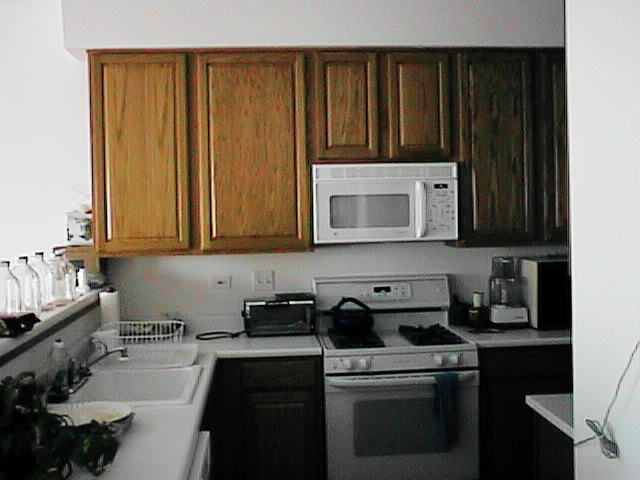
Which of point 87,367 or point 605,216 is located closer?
point 605,216

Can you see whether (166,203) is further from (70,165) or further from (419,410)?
(419,410)

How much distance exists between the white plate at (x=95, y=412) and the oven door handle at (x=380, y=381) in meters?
1.26

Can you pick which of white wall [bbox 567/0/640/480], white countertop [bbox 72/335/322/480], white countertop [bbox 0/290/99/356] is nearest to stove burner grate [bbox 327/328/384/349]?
white countertop [bbox 72/335/322/480]

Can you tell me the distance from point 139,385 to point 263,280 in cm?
116

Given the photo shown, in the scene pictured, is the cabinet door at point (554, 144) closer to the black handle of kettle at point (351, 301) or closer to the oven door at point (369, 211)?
the oven door at point (369, 211)

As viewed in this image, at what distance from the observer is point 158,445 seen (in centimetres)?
199

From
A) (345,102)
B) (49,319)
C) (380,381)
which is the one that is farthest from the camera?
(345,102)

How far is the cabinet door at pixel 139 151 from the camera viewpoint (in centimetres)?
357

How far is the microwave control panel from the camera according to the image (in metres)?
3.72

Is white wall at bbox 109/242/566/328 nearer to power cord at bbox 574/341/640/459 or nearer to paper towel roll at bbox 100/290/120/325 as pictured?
paper towel roll at bbox 100/290/120/325

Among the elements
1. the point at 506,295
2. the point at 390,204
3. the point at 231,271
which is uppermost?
the point at 390,204

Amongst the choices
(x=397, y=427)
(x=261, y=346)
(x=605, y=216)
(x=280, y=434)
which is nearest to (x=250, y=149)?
(x=261, y=346)

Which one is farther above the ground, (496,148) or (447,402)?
(496,148)

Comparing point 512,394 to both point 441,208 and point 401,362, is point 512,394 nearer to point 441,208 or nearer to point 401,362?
point 401,362
